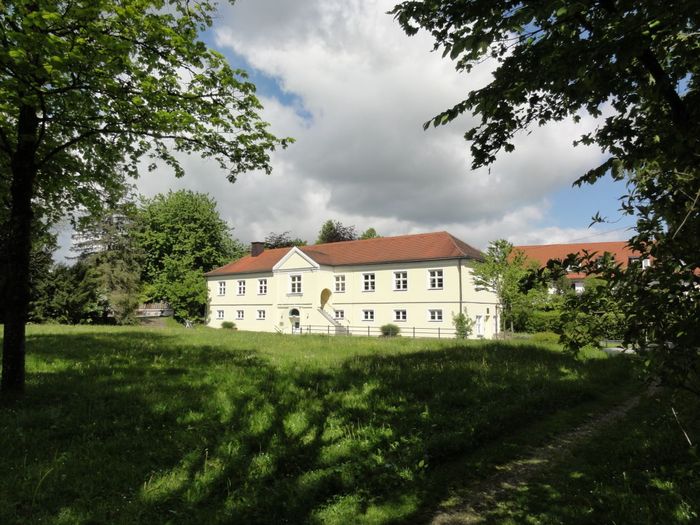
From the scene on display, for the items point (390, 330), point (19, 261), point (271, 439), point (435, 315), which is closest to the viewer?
point (271, 439)

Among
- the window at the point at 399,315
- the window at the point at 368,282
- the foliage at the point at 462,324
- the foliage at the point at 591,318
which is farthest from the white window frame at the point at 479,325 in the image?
the foliage at the point at 591,318

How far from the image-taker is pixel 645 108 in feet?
13.3

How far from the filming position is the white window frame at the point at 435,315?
37000mm

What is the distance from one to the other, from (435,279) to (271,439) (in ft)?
106

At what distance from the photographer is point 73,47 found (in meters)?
6.46

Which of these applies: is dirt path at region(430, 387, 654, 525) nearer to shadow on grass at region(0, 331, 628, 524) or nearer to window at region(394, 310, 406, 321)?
shadow on grass at region(0, 331, 628, 524)

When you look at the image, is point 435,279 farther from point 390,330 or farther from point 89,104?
point 89,104

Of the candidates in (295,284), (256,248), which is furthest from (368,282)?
(256,248)

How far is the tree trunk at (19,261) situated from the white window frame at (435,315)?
3233cm

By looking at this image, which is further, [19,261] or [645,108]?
[19,261]

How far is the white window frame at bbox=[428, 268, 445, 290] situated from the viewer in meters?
37.1

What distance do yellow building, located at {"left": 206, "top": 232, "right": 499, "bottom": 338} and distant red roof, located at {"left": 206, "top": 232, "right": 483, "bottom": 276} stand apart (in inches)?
3.7

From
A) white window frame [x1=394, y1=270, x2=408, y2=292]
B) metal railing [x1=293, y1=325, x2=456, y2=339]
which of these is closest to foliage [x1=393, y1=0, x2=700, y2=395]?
metal railing [x1=293, y1=325, x2=456, y2=339]

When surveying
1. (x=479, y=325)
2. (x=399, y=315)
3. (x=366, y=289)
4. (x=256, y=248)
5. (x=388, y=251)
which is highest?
(x=256, y=248)
